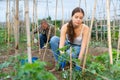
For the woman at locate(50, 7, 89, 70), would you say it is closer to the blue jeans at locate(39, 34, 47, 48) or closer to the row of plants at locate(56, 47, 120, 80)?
the row of plants at locate(56, 47, 120, 80)

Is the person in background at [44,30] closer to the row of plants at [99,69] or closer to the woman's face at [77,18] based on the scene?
the woman's face at [77,18]

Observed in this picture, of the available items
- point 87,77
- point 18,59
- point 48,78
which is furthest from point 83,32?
point 48,78

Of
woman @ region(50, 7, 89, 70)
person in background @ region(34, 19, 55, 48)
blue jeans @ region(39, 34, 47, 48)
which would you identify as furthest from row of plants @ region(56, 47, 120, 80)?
blue jeans @ region(39, 34, 47, 48)

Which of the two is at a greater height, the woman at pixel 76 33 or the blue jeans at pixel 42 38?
the woman at pixel 76 33

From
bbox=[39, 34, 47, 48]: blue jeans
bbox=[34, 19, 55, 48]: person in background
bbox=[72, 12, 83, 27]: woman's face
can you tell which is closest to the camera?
bbox=[72, 12, 83, 27]: woman's face

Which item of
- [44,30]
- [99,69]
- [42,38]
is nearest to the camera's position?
Result: [99,69]

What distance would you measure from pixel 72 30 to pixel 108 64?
3.55 feet

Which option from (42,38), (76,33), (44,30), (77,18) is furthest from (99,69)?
(42,38)

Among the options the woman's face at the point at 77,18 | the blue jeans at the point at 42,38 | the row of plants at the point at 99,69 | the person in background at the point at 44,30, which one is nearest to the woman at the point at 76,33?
the woman's face at the point at 77,18

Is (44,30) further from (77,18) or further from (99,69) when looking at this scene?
(99,69)

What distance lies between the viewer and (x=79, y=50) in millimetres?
3260

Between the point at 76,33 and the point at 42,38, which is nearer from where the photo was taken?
the point at 76,33

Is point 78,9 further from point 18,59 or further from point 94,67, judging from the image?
point 18,59

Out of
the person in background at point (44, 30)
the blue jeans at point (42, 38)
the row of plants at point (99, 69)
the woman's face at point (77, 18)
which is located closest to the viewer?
the row of plants at point (99, 69)
